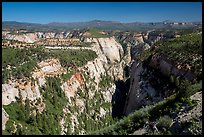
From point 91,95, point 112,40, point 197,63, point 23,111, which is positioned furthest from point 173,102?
point 112,40

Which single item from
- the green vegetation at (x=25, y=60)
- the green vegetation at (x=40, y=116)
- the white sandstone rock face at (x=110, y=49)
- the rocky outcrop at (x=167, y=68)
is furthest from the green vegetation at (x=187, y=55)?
the white sandstone rock face at (x=110, y=49)

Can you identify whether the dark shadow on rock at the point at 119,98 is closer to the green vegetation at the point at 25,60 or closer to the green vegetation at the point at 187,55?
the green vegetation at the point at 25,60

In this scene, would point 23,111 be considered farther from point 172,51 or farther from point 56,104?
point 172,51

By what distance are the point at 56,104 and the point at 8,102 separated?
9.38 m

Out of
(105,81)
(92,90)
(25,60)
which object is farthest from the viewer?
(105,81)

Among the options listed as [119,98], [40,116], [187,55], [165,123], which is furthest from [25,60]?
[165,123]

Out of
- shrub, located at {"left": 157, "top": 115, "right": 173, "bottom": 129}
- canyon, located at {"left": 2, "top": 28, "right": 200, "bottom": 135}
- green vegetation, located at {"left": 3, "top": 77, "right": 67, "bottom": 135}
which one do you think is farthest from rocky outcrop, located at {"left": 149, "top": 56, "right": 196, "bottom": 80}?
shrub, located at {"left": 157, "top": 115, "right": 173, "bottom": 129}

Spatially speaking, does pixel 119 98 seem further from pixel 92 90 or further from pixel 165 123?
pixel 165 123

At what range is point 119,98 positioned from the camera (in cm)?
7950

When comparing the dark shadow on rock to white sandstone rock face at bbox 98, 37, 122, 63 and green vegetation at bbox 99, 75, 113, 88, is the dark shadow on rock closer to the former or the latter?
green vegetation at bbox 99, 75, 113, 88

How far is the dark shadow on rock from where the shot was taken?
71562 millimetres

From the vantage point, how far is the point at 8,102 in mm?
51281

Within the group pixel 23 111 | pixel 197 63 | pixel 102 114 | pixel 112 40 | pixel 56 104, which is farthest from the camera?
pixel 112 40

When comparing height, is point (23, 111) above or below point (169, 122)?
below
